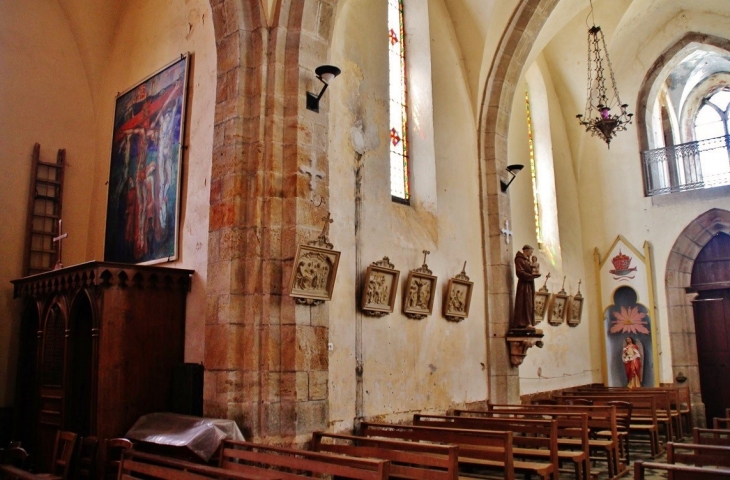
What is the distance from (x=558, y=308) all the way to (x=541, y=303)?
0.94 metres

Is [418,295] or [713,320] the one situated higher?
[418,295]

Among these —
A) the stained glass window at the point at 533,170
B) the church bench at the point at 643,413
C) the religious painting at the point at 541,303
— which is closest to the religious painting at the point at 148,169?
the church bench at the point at 643,413

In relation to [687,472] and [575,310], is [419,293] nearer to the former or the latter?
[687,472]

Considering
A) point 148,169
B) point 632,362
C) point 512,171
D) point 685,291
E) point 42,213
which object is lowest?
point 632,362

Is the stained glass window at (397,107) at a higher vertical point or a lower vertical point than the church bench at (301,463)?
higher

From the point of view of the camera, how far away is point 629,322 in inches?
518

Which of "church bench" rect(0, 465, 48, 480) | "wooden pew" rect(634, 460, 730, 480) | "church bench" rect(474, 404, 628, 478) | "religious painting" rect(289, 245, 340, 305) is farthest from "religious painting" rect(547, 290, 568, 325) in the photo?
"church bench" rect(0, 465, 48, 480)

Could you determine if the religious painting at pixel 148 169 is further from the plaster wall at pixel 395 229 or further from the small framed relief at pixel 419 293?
the small framed relief at pixel 419 293

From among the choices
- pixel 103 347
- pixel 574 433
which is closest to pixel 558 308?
pixel 574 433

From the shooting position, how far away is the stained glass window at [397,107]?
8.90 metres

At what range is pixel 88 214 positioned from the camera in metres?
8.70

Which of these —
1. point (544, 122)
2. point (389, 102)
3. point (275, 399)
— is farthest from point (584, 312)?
point (275, 399)

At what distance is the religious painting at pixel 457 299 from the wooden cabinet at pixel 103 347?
380cm

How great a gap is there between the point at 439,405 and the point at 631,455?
2.87m
